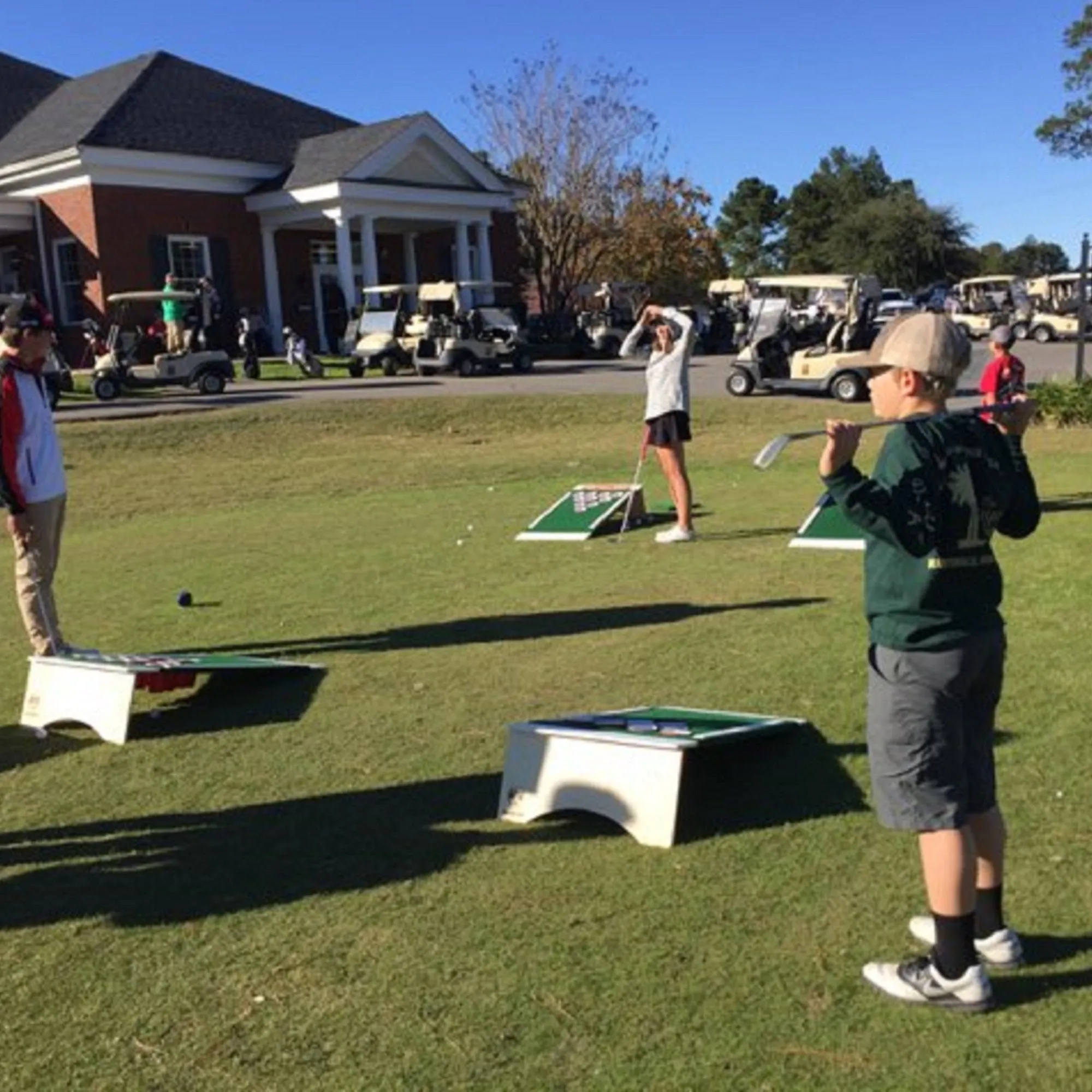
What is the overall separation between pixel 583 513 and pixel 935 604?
748 cm

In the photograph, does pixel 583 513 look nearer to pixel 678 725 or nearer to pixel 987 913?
pixel 678 725

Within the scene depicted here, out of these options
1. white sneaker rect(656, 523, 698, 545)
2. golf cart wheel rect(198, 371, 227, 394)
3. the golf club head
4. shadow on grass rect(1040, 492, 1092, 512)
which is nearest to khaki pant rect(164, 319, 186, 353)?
golf cart wheel rect(198, 371, 227, 394)

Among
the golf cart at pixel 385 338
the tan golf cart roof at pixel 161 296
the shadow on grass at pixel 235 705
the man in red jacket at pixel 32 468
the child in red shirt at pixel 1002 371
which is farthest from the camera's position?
the golf cart at pixel 385 338

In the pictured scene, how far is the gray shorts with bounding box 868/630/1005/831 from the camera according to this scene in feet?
9.53

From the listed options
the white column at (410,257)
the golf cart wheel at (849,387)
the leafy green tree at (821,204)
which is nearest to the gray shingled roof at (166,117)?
the white column at (410,257)

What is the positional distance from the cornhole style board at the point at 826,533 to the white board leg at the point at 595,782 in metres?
5.13

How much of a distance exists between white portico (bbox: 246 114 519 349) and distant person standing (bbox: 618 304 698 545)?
26.0 metres

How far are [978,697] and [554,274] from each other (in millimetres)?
44890

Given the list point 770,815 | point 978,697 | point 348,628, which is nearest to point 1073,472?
point 348,628

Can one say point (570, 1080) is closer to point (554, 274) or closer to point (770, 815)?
point (770, 815)

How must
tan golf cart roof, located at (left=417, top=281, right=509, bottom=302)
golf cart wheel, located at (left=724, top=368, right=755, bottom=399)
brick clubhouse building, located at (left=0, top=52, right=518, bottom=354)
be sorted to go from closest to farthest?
golf cart wheel, located at (left=724, top=368, right=755, bottom=399), tan golf cart roof, located at (left=417, top=281, right=509, bottom=302), brick clubhouse building, located at (left=0, top=52, right=518, bottom=354)

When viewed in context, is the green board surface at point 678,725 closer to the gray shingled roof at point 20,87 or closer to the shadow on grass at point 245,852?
the shadow on grass at point 245,852

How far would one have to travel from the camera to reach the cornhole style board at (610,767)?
13.1ft

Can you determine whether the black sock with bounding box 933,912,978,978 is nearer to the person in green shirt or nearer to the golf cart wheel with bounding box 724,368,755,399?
the person in green shirt
